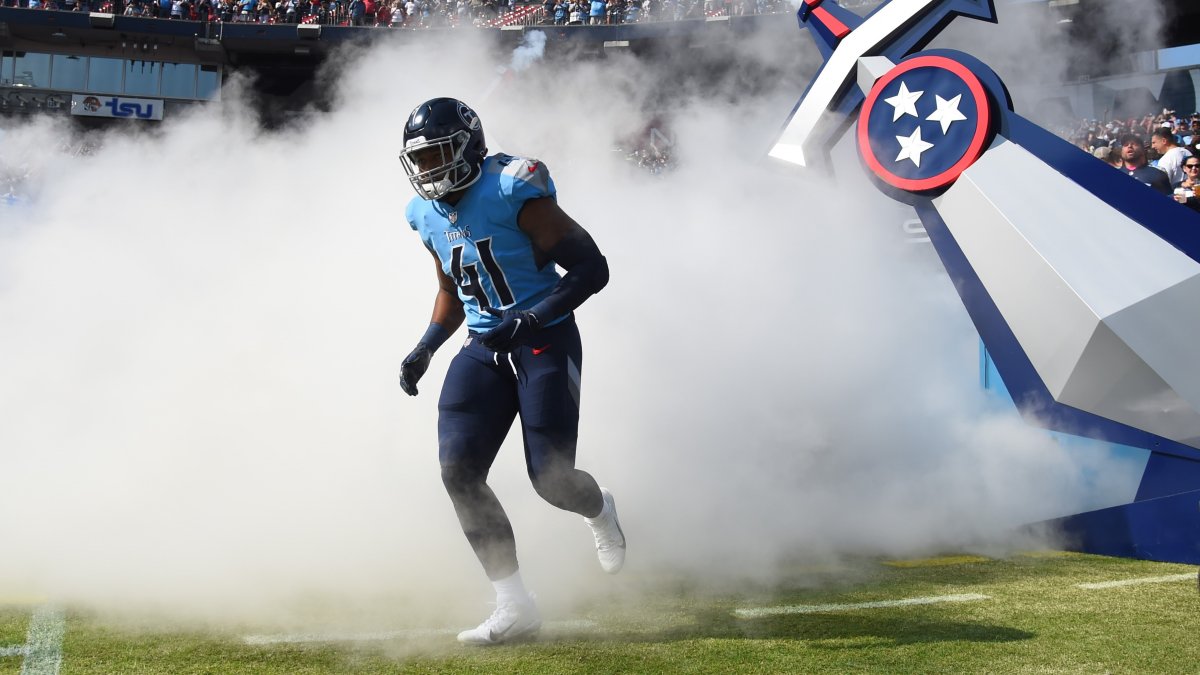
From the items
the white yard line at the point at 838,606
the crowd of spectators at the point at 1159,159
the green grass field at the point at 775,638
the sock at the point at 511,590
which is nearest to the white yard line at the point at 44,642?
the green grass field at the point at 775,638

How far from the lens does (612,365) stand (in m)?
4.88

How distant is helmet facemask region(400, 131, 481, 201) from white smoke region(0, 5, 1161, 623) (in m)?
1.50

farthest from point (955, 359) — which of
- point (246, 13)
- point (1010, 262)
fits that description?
point (246, 13)

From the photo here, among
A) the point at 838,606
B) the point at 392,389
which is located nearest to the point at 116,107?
the point at 392,389

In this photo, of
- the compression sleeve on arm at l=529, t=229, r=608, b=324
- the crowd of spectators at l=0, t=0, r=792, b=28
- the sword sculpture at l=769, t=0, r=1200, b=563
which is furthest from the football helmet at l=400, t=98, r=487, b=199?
the crowd of spectators at l=0, t=0, r=792, b=28

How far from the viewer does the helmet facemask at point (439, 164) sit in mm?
3109

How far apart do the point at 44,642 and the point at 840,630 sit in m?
2.50

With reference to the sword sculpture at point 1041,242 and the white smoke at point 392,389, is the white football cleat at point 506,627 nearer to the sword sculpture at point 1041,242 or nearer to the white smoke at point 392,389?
the white smoke at point 392,389

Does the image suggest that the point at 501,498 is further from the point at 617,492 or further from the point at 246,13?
the point at 246,13

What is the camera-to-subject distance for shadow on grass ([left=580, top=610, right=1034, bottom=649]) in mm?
3053

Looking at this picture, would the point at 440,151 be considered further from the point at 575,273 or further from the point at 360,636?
the point at 360,636

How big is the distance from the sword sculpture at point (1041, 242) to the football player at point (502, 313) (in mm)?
1533

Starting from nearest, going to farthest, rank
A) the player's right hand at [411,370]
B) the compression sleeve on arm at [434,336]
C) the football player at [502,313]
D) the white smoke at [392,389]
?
the football player at [502,313] < the player's right hand at [411,370] < the compression sleeve on arm at [434,336] < the white smoke at [392,389]

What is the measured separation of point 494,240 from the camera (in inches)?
126
